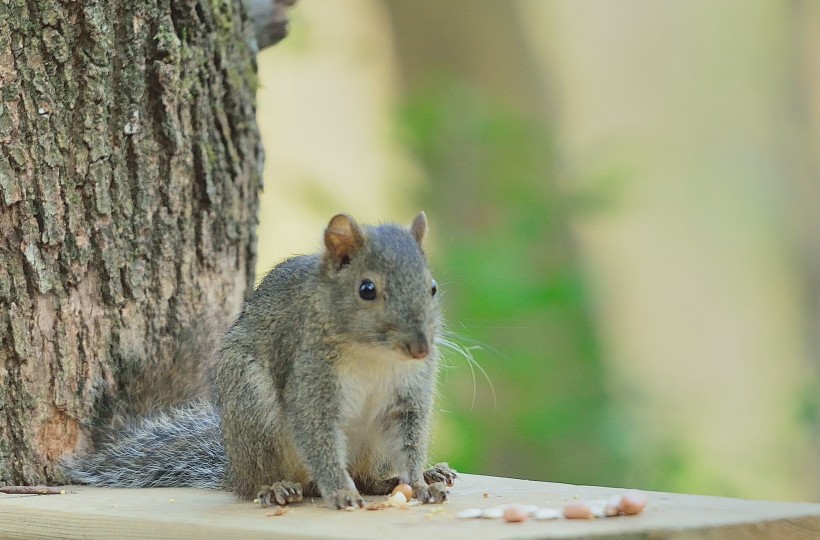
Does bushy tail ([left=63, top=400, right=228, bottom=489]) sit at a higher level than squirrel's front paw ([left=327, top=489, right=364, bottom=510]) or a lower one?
higher

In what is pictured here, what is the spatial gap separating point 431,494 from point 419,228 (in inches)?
21.3

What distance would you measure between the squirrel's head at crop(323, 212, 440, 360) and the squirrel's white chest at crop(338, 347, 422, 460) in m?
0.07

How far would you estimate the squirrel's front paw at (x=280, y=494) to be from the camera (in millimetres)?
2062

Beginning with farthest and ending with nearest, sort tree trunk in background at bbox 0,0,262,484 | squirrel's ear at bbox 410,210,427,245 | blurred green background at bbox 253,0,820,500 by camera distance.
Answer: blurred green background at bbox 253,0,820,500 < tree trunk in background at bbox 0,0,262,484 < squirrel's ear at bbox 410,210,427,245

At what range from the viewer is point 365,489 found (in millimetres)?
2277

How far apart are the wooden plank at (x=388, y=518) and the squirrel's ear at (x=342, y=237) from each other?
481 mm

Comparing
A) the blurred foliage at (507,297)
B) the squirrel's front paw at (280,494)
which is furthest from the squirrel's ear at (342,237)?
the blurred foliage at (507,297)

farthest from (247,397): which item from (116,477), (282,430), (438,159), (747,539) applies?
(438,159)

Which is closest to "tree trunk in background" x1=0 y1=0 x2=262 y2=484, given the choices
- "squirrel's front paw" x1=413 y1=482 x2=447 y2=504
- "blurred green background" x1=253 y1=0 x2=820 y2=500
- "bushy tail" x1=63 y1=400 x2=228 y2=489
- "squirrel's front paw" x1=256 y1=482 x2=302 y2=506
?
"bushy tail" x1=63 y1=400 x2=228 y2=489

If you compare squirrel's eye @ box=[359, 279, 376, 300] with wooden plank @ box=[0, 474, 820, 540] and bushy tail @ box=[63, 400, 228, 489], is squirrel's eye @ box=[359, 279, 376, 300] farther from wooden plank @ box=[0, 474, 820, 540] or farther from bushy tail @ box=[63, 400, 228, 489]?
bushy tail @ box=[63, 400, 228, 489]

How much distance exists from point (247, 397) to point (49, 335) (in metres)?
0.56

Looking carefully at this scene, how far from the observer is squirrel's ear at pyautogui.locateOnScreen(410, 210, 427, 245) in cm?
221

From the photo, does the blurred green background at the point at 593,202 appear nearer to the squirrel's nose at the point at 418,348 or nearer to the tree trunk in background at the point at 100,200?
the tree trunk in background at the point at 100,200

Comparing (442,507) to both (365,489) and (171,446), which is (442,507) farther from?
(171,446)
